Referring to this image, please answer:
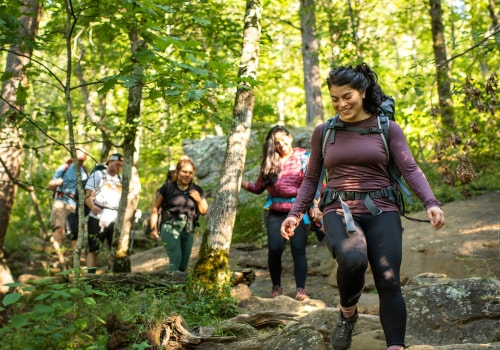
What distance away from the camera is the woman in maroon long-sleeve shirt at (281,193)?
5.98 m

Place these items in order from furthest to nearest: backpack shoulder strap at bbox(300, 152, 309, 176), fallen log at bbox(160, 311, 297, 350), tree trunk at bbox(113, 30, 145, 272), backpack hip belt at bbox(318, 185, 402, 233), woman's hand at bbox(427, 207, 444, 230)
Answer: tree trunk at bbox(113, 30, 145, 272) < backpack shoulder strap at bbox(300, 152, 309, 176) < fallen log at bbox(160, 311, 297, 350) < backpack hip belt at bbox(318, 185, 402, 233) < woman's hand at bbox(427, 207, 444, 230)

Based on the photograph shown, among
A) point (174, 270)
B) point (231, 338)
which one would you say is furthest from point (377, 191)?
point (174, 270)

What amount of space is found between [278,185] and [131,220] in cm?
316

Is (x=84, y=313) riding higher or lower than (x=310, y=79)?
lower

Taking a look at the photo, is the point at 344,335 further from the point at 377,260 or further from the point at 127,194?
the point at 127,194

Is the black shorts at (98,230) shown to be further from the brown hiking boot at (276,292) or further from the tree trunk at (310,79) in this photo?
the tree trunk at (310,79)

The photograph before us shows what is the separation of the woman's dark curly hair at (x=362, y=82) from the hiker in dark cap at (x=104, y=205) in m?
5.35

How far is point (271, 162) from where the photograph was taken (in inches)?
244

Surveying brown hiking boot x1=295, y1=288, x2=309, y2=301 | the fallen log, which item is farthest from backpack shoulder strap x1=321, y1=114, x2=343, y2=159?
brown hiking boot x1=295, y1=288, x2=309, y2=301

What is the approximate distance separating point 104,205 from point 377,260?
5.90 m

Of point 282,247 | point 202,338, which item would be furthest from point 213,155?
point 202,338

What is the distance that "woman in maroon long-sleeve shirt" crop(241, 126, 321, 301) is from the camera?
19.6ft

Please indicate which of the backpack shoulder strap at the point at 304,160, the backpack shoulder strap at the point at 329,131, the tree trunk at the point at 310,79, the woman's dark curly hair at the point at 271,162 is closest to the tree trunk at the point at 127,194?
the woman's dark curly hair at the point at 271,162

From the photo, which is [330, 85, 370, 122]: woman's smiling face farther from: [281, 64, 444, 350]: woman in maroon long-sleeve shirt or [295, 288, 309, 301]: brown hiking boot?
[295, 288, 309, 301]: brown hiking boot
